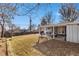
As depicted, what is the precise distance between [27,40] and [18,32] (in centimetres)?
23

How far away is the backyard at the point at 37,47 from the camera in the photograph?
4.26 m

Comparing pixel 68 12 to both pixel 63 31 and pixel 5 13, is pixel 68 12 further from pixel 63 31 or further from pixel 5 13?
pixel 5 13

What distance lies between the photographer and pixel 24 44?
432 cm

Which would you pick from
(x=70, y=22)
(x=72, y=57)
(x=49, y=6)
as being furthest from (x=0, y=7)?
(x=72, y=57)

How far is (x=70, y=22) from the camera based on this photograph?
4.26 m

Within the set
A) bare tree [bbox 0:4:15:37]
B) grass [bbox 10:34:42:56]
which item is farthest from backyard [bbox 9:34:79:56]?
bare tree [bbox 0:4:15:37]

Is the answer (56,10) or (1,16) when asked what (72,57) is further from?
(1,16)

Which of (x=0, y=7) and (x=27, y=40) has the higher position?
(x=0, y=7)

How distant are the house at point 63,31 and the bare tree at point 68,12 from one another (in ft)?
0.31

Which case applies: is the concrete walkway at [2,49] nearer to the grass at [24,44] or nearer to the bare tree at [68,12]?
the grass at [24,44]

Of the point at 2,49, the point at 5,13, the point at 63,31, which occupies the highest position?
the point at 5,13

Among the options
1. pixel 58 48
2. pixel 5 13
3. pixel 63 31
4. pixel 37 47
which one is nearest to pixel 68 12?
pixel 63 31

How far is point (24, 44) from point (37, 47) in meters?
0.25

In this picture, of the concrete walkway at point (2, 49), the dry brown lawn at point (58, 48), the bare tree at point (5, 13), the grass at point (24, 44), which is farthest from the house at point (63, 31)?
the concrete walkway at point (2, 49)
